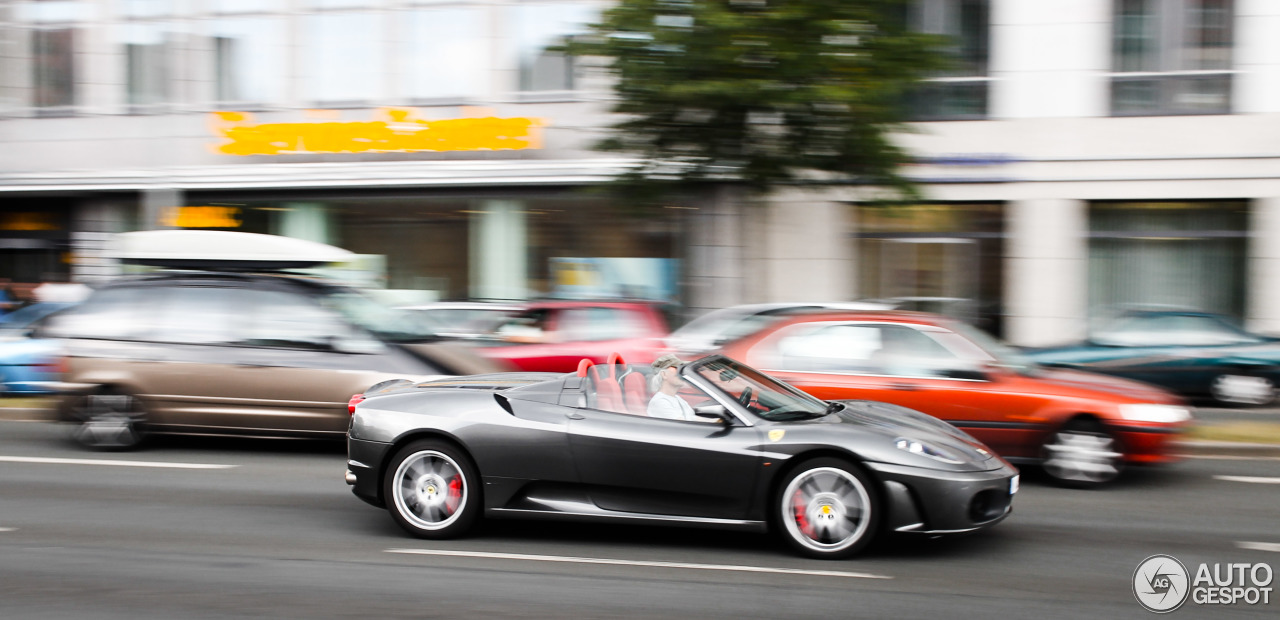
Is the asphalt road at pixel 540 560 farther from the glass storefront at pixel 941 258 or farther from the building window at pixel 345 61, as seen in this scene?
the building window at pixel 345 61

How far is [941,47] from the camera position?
45.1 ft

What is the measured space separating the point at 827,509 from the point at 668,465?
2.97 feet

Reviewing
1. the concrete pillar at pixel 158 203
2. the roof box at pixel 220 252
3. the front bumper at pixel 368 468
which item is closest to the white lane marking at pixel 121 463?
the roof box at pixel 220 252

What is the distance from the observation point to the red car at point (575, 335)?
36.3ft

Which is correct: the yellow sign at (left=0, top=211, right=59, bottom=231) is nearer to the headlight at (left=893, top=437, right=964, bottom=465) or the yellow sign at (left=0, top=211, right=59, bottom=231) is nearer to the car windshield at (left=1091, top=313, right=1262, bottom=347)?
the car windshield at (left=1091, top=313, right=1262, bottom=347)

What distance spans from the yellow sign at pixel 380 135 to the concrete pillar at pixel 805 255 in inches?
179

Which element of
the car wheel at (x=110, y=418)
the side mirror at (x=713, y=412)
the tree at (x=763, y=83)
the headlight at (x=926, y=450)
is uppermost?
the tree at (x=763, y=83)

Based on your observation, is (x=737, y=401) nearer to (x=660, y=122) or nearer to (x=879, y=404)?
(x=879, y=404)

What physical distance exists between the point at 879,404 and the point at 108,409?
677 centimetres

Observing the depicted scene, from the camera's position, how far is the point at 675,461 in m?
5.74

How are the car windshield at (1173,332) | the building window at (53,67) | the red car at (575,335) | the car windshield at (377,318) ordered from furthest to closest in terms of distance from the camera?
the building window at (53,67)
the car windshield at (1173,332)
the red car at (575,335)
the car windshield at (377,318)

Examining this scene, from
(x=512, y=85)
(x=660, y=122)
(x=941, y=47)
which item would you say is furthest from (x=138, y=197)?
(x=941, y=47)

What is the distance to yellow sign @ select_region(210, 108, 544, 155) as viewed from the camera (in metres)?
18.5

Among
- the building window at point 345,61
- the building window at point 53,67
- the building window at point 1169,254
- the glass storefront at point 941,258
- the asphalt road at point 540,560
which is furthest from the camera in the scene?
the building window at point 53,67
